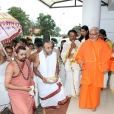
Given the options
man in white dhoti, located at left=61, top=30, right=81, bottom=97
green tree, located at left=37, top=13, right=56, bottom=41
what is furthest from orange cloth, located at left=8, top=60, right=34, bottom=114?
green tree, located at left=37, top=13, right=56, bottom=41

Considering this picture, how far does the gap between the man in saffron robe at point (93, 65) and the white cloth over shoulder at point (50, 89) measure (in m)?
0.49

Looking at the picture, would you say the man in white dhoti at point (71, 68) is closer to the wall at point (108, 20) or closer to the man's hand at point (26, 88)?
the man's hand at point (26, 88)

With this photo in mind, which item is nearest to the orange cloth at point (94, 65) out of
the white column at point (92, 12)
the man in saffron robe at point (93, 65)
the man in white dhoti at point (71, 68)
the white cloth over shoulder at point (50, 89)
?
the man in saffron robe at point (93, 65)

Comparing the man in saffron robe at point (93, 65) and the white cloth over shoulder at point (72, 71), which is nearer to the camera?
the man in saffron robe at point (93, 65)

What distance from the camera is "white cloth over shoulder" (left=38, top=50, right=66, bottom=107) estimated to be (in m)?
3.43

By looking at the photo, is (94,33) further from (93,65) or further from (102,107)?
(102,107)

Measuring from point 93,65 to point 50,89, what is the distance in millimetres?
927

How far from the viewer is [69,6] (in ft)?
33.8

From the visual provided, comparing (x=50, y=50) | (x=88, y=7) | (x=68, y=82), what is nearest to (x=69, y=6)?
(x=88, y=7)

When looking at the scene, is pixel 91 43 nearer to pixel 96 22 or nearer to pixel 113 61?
pixel 113 61

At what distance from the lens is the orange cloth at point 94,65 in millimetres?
3514

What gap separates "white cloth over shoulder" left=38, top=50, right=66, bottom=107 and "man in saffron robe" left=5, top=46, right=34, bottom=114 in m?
0.75

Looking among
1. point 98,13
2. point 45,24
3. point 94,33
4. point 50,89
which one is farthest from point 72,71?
point 45,24

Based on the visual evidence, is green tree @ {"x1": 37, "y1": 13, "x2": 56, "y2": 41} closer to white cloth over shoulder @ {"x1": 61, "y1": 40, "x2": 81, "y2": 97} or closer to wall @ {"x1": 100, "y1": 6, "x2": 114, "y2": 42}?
wall @ {"x1": 100, "y1": 6, "x2": 114, "y2": 42}
